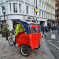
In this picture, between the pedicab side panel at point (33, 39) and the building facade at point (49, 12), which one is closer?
the pedicab side panel at point (33, 39)

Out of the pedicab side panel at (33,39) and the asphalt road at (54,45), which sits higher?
the pedicab side panel at (33,39)

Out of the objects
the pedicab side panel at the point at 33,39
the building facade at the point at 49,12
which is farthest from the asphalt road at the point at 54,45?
the building facade at the point at 49,12

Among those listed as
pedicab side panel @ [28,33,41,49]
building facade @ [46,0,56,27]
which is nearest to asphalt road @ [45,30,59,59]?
pedicab side panel @ [28,33,41,49]

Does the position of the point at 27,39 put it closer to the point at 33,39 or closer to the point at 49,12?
the point at 33,39

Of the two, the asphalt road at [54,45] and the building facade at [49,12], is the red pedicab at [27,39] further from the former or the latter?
the building facade at [49,12]

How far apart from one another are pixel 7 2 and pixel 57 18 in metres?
37.7

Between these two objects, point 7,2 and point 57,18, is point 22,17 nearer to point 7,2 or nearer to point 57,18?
point 7,2

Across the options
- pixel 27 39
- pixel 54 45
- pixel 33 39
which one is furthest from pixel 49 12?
pixel 27 39

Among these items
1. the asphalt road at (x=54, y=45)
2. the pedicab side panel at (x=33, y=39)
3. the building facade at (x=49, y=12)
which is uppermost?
the building facade at (x=49, y=12)

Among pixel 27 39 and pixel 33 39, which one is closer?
pixel 27 39

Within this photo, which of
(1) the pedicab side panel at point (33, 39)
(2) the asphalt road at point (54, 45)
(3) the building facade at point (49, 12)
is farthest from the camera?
(3) the building facade at point (49, 12)

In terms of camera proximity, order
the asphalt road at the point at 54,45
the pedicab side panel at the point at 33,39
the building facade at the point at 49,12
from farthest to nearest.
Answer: the building facade at the point at 49,12 → the asphalt road at the point at 54,45 → the pedicab side panel at the point at 33,39

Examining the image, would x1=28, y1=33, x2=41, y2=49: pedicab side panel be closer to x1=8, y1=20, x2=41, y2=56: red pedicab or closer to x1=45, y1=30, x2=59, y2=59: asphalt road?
x1=8, y1=20, x2=41, y2=56: red pedicab

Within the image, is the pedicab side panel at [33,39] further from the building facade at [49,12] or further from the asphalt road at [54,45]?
the building facade at [49,12]
